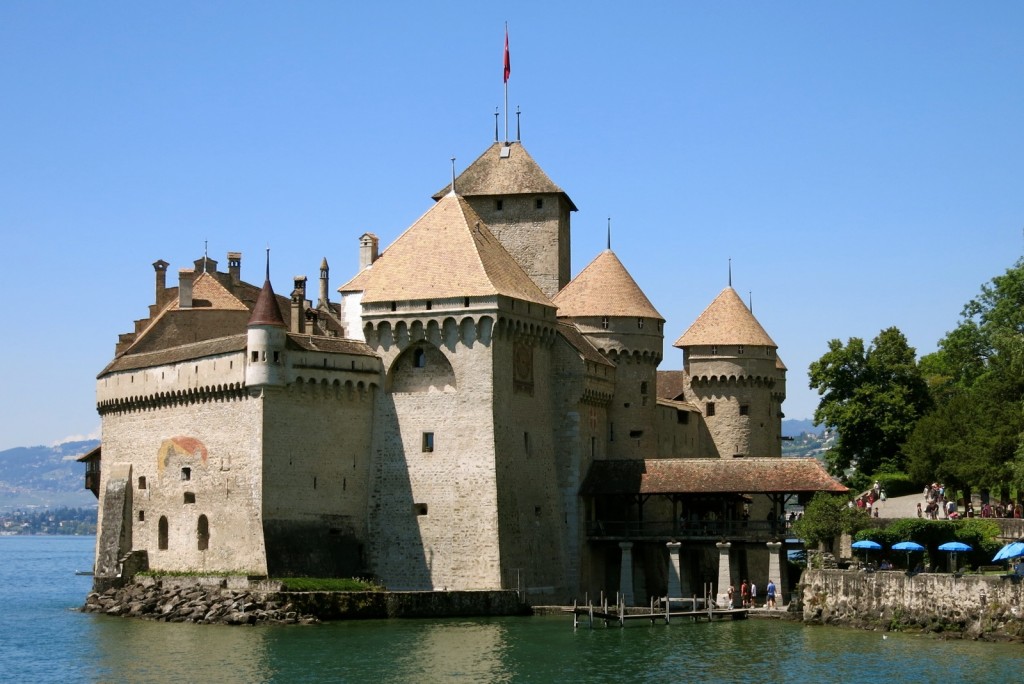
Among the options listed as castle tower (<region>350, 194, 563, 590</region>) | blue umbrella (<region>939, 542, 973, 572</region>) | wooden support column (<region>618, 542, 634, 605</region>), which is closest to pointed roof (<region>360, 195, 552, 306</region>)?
castle tower (<region>350, 194, 563, 590</region>)

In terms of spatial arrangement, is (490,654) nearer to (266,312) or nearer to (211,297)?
(266,312)

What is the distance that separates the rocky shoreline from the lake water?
75 centimetres

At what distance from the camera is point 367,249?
218ft

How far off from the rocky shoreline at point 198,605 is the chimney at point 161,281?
14.6 metres

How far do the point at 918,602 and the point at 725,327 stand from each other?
82.8 feet

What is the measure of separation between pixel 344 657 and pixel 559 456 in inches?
758

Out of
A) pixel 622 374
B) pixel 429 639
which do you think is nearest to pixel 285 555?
pixel 429 639

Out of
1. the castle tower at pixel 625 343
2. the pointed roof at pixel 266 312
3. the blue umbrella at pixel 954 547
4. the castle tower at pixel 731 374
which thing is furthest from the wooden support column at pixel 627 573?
the pointed roof at pixel 266 312

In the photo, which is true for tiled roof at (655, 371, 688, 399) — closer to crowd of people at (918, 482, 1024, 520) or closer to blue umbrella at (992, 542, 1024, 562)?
crowd of people at (918, 482, 1024, 520)

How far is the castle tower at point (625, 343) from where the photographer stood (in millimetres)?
68688

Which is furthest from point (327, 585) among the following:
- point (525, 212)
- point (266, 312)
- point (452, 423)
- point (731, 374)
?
point (731, 374)

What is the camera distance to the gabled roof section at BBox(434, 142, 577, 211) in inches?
2876

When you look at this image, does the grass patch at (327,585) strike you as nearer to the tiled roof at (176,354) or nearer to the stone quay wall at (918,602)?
the tiled roof at (176,354)

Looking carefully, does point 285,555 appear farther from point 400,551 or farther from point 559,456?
point 559,456
